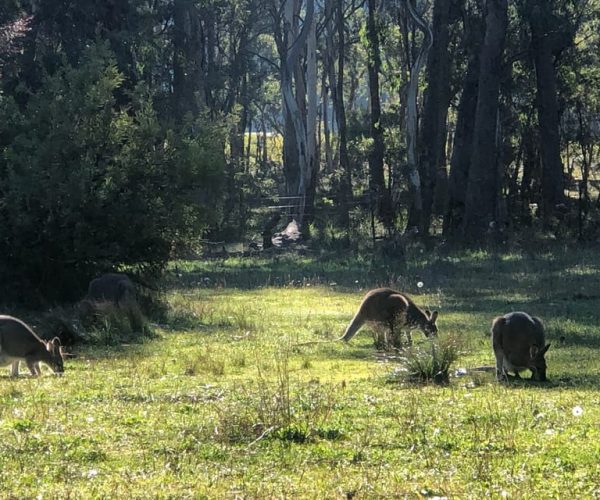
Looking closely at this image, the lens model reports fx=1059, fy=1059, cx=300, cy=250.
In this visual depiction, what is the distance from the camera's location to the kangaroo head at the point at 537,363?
1152 centimetres

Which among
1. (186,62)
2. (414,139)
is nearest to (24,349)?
(414,139)

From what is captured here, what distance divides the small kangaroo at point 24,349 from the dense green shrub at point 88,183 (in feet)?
20.4

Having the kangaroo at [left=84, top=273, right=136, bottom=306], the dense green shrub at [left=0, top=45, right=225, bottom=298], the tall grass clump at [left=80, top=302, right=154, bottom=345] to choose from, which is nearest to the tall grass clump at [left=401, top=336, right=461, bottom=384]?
the tall grass clump at [left=80, top=302, right=154, bottom=345]

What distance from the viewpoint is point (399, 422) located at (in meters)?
8.87

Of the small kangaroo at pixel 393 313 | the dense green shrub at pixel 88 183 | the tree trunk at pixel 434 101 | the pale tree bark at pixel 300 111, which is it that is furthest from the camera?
the pale tree bark at pixel 300 111

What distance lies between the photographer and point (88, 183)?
19.2 meters

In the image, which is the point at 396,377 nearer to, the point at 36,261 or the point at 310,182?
the point at 36,261

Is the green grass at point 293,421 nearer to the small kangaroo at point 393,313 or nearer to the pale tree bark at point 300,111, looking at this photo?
the small kangaroo at point 393,313

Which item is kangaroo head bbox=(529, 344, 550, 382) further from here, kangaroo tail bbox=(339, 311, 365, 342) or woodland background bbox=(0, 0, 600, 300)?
woodland background bbox=(0, 0, 600, 300)

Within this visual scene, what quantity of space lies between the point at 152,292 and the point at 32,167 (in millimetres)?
3476

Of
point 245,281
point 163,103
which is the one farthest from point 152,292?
point 163,103

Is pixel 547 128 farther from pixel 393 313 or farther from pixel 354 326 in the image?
pixel 393 313

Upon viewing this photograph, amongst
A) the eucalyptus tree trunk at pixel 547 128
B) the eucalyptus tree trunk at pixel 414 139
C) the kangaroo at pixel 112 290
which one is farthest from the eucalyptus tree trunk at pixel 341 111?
the kangaroo at pixel 112 290

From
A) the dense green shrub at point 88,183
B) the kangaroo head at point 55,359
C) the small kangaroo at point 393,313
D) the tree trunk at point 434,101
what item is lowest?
the kangaroo head at point 55,359
